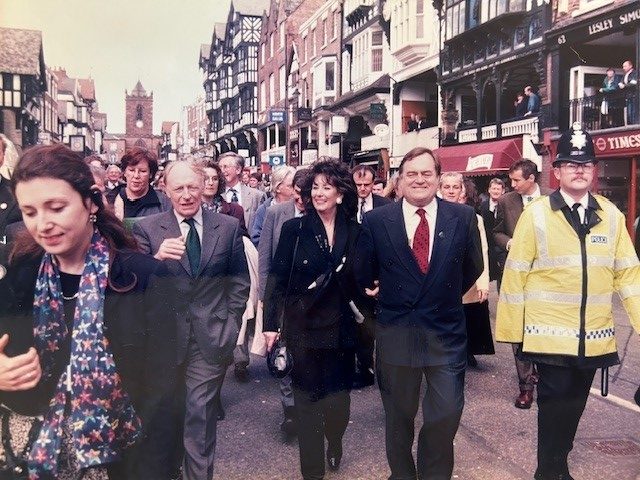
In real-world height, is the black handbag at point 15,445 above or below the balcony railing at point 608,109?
below

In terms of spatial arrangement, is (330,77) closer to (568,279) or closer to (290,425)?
(290,425)

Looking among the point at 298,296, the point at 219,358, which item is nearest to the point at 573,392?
the point at 298,296

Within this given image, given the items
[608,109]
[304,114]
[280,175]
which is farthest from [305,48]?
[280,175]

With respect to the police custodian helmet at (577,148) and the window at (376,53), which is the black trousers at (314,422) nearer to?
the police custodian helmet at (577,148)

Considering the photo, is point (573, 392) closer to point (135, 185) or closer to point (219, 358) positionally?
point (219, 358)

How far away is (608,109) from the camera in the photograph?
1301 cm

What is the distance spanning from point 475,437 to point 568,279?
55.4 inches

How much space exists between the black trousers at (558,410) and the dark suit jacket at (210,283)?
1565 mm

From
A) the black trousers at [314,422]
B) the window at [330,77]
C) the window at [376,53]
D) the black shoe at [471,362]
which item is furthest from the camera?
the window at [330,77]

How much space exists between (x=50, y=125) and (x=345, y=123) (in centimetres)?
2415

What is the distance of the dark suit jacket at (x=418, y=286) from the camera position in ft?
10.4

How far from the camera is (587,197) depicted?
3305mm

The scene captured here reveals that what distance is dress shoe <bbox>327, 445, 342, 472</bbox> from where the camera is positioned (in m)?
3.69

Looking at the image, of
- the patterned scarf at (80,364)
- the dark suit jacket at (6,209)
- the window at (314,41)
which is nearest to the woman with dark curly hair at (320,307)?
the dark suit jacket at (6,209)
